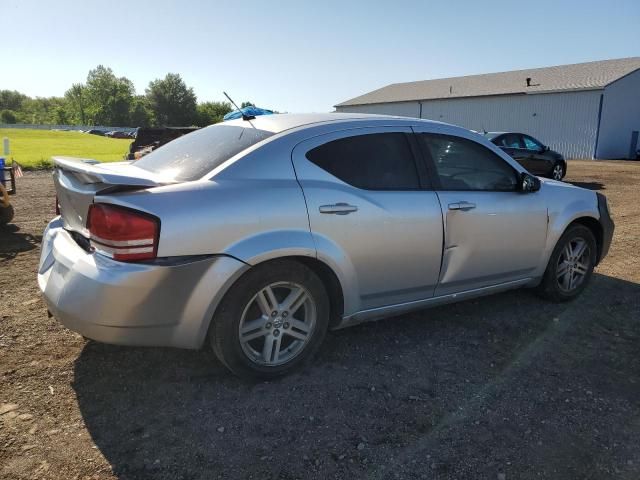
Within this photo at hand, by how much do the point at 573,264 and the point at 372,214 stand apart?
2.46 meters

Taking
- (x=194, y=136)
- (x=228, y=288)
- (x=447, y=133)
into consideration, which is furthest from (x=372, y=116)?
(x=228, y=288)

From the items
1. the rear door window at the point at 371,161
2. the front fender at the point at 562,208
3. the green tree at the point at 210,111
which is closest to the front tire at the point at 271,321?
the rear door window at the point at 371,161

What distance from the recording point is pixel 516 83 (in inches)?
1455

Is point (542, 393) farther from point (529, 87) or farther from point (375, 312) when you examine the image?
point (529, 87)

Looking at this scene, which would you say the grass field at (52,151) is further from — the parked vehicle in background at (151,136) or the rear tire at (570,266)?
the rear tire at (570,266)

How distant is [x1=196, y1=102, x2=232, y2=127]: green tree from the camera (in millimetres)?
92312

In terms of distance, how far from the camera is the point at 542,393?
305 centimetres

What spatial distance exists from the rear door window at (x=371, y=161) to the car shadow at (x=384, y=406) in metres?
1.20

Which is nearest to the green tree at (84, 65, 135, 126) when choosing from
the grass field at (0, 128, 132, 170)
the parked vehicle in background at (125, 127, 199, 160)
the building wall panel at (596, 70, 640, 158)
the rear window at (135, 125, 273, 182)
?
the grass field at (0, 128, 132, 170)

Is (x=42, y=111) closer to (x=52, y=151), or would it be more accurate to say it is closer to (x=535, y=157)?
(x=52, y=151)

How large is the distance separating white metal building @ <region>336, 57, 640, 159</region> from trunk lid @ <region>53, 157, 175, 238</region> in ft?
109

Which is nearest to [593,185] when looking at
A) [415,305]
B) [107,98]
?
[415,305]

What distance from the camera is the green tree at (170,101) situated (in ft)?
304

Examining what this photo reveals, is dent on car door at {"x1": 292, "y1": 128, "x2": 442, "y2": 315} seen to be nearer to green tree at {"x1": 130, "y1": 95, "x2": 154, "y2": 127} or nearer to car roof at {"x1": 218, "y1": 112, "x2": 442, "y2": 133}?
car roof at {"x1": 218, "y1": 112, "x2": 442, "y2": 133}
